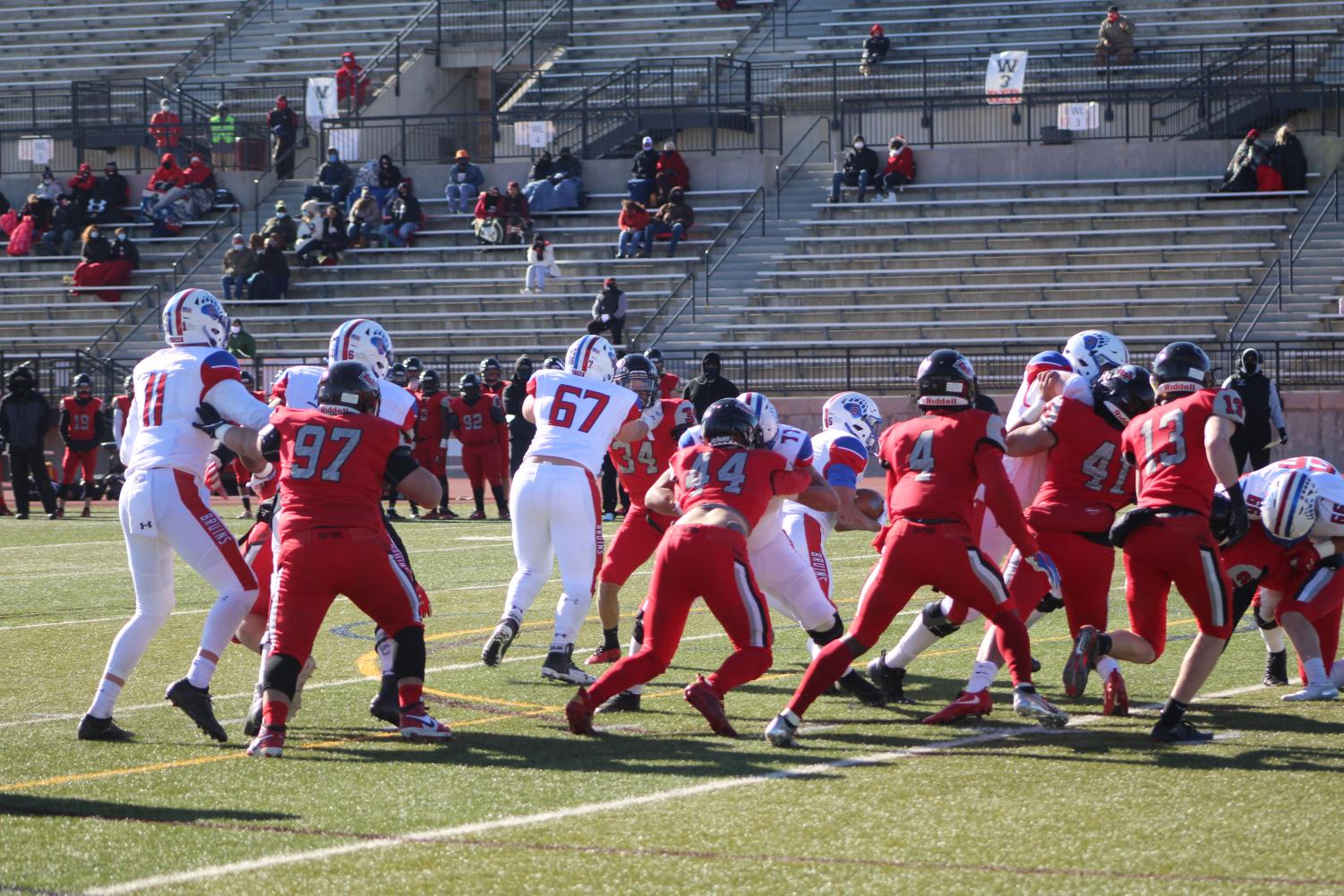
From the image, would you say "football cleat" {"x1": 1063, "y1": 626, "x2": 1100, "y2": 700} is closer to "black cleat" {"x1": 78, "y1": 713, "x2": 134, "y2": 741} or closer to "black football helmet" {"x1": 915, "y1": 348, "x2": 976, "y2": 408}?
"black football helmet" {"x1": 915, "y1": 348, "x2": 976, "y2": 408}

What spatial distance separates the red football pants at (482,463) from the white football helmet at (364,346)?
12.9 m

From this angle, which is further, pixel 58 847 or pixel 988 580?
pixel 988 580

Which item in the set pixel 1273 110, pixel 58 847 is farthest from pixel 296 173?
pixel 58 847

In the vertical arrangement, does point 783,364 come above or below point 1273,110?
below

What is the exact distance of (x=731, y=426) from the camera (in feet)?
25.0

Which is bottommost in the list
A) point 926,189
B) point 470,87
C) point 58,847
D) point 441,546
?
point 441,546

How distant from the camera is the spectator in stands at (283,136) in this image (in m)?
32.2

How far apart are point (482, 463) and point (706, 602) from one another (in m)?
14.1

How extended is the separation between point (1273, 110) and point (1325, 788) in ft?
76.1

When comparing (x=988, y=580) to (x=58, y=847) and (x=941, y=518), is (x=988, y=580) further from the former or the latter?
(x=58, y=847)

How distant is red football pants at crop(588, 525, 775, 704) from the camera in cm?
733

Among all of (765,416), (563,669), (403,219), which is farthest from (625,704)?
(403,219)

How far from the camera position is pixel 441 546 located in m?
17.3

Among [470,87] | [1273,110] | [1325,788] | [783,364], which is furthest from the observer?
[470,87]
